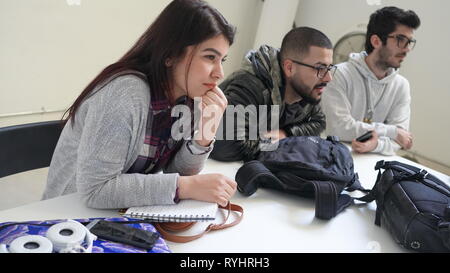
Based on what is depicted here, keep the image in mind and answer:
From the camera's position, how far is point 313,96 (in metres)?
1.86

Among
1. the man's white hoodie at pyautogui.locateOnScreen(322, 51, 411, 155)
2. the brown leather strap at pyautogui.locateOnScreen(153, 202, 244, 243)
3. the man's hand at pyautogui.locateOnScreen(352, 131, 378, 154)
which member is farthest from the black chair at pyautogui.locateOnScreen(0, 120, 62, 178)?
the man's white hoodie at pyautogui.locateOnScreen(322, 51, 411, 155)

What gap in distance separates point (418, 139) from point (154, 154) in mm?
2789

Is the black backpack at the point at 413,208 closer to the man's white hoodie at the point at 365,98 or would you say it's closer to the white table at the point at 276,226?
the white table at the point at 276,226

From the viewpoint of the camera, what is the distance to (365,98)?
89.4 inches

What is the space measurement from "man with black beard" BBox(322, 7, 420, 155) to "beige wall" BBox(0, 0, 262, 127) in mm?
1602

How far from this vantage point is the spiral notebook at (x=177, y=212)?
3.21 feet

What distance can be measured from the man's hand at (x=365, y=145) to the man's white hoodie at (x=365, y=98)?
0.28 metres

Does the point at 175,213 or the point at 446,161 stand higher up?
the point at 175,213

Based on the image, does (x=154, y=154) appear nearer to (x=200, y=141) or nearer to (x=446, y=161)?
(x=200, y=141)

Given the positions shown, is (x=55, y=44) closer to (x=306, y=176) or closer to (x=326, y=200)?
(x=306, y=176)

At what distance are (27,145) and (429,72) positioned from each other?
2963 millimetres

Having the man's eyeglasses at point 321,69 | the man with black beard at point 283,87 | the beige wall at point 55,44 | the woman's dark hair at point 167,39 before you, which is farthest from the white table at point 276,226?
the beige wall at point 55,44

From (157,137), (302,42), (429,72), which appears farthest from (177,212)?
(429,72)
